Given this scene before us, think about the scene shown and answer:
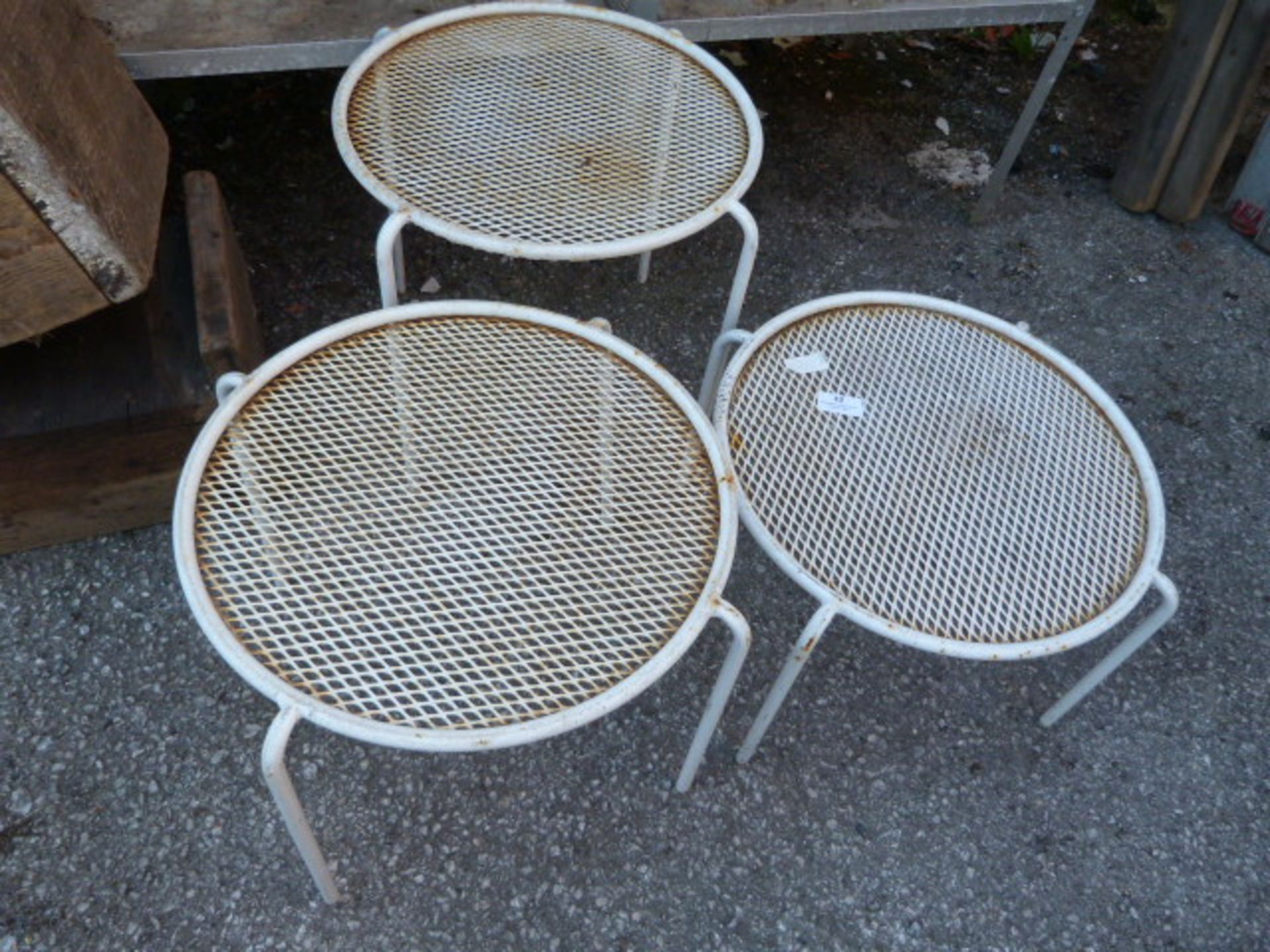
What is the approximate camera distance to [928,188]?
3416 mm

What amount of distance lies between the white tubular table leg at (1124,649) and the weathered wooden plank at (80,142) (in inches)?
74.9

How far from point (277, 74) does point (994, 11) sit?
7.56ft

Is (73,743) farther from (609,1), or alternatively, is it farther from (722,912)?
(609,1)

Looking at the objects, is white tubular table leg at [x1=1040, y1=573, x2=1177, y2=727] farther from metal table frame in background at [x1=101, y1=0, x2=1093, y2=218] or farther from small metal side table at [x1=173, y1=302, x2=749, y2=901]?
metal table frame in background at [x1=101, y1=0, x2=1093, y2=218]

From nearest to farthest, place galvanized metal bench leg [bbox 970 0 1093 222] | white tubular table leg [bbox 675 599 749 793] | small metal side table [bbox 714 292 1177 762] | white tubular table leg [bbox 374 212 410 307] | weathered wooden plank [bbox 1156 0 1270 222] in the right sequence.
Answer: white tubular table leg [bbox 675 599 749 793] < small metal side table [bbox 714 292 1177 762] < white tubular table leg [bbox 374 212 410 307] < galvanized metal bench leg [bbox 970 0 1093 222] < weathered wooden plank [bbox 1156 0 1270 222]

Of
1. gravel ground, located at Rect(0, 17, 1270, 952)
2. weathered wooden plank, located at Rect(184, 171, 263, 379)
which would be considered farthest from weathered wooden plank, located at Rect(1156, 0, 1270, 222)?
weathered wooden plank, located at Rect(184, 171, 263, 379)

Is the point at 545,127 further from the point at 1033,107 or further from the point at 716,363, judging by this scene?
the point at 1033,107

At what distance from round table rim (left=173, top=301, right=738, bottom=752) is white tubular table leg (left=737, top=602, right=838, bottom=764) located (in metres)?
0.17

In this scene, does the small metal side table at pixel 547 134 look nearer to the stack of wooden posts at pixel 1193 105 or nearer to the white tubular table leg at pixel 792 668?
the white tubular table leg at pixel 792 668

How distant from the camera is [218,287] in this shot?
2.09m

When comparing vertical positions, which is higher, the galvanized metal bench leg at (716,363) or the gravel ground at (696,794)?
the galvanized metal bench leg at (716,363)

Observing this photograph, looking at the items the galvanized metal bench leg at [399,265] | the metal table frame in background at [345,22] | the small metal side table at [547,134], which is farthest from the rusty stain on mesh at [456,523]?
the metal table frame in background at [345,22]

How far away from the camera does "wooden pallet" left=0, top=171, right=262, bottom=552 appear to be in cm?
200

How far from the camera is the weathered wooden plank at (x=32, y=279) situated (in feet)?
5.37
